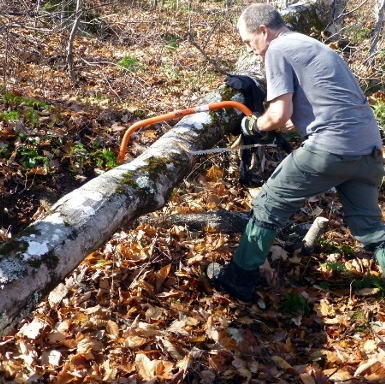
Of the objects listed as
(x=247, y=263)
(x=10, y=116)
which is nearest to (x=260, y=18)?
(x=247, y=263)

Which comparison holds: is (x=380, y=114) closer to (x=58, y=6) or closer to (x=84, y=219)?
(x=84, y=219)

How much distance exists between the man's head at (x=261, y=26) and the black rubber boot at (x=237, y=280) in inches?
66.8

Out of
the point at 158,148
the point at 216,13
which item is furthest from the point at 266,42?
the point at 216,13

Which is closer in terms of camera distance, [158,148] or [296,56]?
[296,56]

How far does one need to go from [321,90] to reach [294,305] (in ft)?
5.46

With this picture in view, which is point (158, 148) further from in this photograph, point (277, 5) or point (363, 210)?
point (277, 5)

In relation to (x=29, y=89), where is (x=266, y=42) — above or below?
above

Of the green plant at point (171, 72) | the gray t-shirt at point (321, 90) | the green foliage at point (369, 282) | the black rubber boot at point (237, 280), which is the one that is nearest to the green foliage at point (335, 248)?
the green foliage at point (369, 282)

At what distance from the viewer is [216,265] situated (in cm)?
392

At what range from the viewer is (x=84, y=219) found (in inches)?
115

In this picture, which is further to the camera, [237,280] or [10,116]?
Answer: [10,116]

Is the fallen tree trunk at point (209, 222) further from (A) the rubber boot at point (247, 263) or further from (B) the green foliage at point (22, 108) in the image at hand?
(B) the green foliage at point (22, 108)

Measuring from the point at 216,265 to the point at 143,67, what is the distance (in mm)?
4878

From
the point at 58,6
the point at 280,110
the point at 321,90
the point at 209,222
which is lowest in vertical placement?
the point at 209,222
